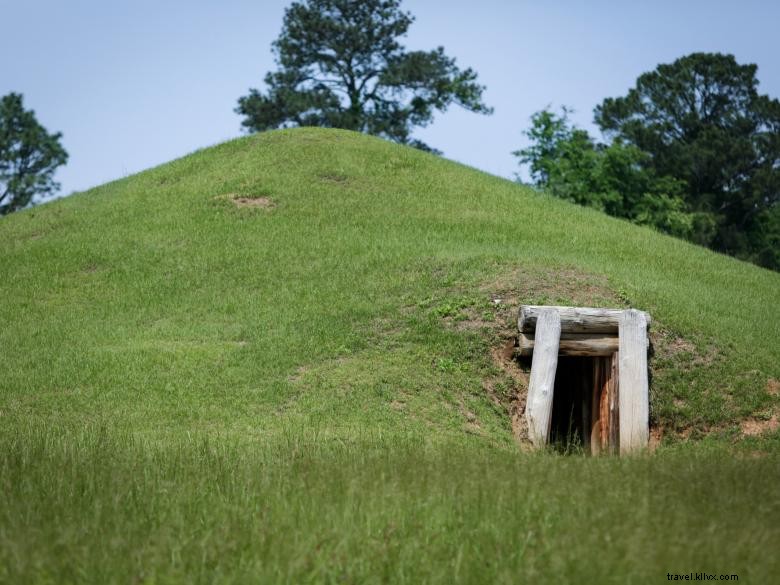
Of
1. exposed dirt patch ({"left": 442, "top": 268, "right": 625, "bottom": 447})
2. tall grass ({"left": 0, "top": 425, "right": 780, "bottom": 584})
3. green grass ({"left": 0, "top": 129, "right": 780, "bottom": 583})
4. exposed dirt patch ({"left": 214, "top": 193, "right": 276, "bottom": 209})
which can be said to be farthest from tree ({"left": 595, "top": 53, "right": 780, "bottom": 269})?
tall grass ({"left": 0, "top": 425, "right": 780, "bottom": 584})

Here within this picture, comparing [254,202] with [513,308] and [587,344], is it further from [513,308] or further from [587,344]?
[587,344]

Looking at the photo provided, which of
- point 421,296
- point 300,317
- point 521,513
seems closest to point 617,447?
point 421,296

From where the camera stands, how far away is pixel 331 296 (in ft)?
73.7

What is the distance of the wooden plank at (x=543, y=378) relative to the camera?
53.8 feet

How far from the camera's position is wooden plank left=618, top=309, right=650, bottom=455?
54.3 feet

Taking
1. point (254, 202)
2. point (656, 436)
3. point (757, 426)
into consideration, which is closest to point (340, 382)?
point (656, 436)

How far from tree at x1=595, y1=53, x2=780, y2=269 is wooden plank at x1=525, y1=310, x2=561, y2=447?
1590 inches

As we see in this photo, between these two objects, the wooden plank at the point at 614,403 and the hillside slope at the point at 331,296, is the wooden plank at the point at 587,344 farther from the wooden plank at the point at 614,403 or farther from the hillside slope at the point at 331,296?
the hillside slope at the point at 331,296

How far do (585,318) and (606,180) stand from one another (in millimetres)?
36241

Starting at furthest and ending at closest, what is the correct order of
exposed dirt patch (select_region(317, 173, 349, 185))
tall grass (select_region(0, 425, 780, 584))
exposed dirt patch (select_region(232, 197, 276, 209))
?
exposed dirt patch (select_region(317, 173, 349, 185)), exposed dirt patch (select_region(232, 197, 276, 209)), tall grass (select_region(0, 425, 780, 584))

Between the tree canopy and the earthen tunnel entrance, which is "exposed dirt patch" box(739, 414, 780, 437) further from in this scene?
the tree canopy

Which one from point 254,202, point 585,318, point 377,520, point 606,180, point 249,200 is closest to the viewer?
point 377,520

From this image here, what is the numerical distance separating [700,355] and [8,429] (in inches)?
495

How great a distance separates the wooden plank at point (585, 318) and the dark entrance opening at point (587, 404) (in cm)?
59
